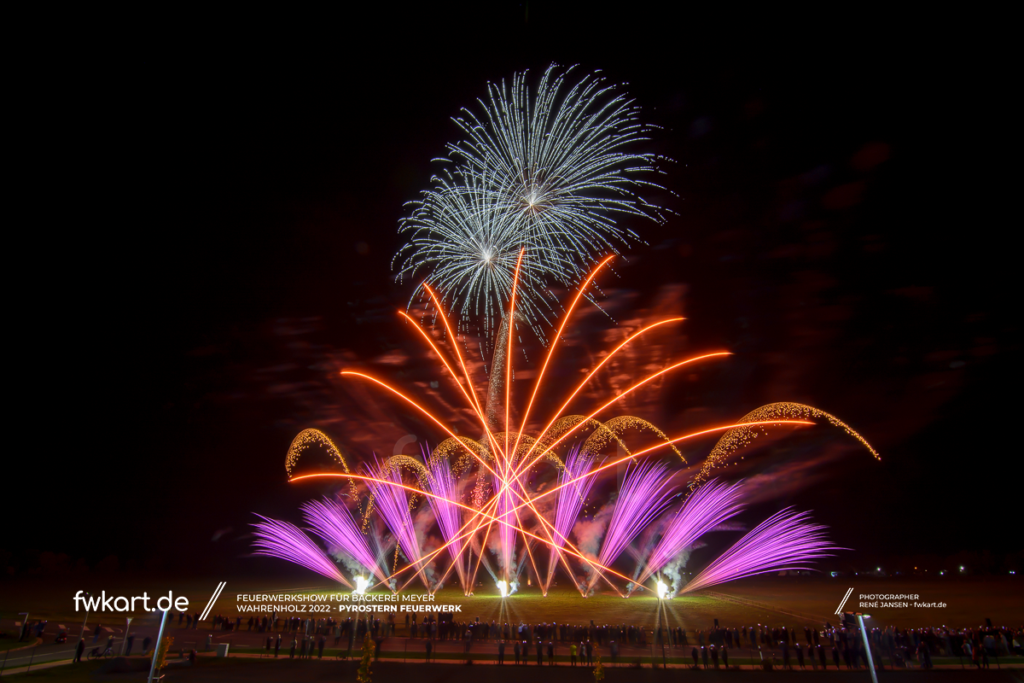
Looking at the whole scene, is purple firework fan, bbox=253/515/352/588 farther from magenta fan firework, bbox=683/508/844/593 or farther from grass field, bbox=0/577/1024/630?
magenta fan firework, bbox=683/508/844/593

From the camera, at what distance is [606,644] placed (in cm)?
1891

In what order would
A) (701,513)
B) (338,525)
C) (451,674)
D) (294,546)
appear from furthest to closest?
(294,546), (338,525), (701,513), (451,674)

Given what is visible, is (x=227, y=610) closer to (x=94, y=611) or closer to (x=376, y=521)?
(x=94, y=611)

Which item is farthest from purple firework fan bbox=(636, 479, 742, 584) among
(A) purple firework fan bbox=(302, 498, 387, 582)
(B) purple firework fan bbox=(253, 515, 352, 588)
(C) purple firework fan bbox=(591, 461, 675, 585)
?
(B) purple firework fan bbox=(253, 515, 352, 588)

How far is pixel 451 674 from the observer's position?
15.0m

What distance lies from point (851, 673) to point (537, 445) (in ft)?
44.6

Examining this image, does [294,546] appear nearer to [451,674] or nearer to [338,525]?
[338,525]

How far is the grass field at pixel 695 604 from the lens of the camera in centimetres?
2261

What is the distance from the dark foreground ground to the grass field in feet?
19.3

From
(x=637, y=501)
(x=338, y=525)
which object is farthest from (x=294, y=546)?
(x=637, y=501)

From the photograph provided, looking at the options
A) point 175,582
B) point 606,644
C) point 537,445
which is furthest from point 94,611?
point 606,644

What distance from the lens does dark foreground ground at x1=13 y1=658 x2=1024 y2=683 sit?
14.5 meters

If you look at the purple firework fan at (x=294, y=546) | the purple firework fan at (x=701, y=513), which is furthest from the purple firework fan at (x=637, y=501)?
the purple firework fan at (x=294, y=546)

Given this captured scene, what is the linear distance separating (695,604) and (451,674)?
14866 mm
